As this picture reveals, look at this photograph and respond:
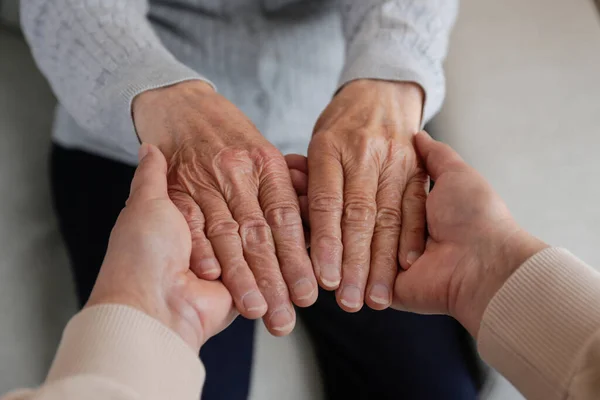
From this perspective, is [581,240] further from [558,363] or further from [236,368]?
[236,368]

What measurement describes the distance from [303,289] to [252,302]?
6 centimetres

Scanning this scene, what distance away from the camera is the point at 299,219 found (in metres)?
0.67

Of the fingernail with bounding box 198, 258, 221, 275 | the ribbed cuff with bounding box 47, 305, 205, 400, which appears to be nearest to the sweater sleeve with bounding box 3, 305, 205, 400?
the ribbed cuff with bounding box 47, 305, 205, 400

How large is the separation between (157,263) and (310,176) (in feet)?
0.80

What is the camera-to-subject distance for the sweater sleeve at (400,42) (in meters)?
0.78

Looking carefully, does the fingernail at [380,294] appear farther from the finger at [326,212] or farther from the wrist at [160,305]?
the wrist at [160,305]

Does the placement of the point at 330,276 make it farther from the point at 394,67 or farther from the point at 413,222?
the point at 394,67

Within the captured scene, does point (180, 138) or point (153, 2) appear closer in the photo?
point (180, 138)

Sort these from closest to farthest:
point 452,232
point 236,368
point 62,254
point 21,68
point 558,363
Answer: point 558,363
point 452,232
point 236,368
point 62,254
point 21,68

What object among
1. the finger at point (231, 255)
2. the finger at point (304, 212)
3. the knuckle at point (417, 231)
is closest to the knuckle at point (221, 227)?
the finger at point (231, 255)

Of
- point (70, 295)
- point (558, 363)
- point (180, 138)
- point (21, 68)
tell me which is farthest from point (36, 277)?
point (558, 363)

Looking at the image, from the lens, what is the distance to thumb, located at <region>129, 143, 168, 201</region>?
0.59m

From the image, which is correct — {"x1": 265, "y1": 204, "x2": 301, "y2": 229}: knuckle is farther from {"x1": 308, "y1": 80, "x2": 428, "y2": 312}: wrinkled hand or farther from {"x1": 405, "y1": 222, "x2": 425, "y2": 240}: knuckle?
{"x1": 405, "y1": 222, "x2": 425, "y2": 240}: knuckle

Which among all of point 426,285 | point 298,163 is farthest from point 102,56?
point 426,285
